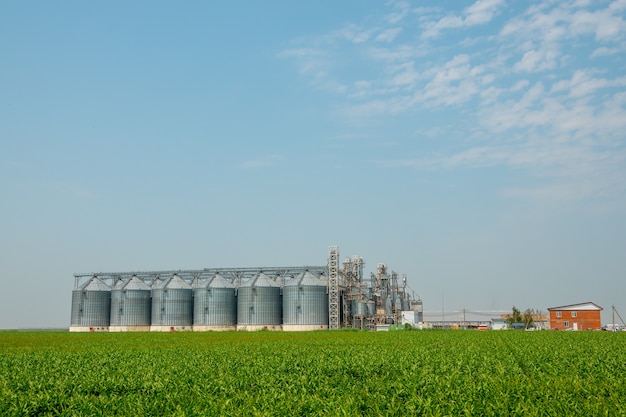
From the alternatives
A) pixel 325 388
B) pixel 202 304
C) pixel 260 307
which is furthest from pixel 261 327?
pixel 325 388

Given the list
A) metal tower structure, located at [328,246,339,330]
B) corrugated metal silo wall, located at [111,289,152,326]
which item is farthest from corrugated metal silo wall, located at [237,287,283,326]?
corrugated metal silo wall, located at [111,289,152,326]

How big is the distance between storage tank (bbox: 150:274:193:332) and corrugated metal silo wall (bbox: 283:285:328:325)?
21.5m

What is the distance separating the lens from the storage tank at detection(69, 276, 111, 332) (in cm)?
12406

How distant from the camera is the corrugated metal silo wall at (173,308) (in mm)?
117562

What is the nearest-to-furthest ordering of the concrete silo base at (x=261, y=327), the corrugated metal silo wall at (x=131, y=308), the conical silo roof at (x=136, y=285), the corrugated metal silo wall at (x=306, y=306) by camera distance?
1. the corrugated metal silo wall at (x=306, y=306)
2. the concrete silo base at (x=261, y=327)
3. the corrugated metal silo wall at (x=131, y=308)
4. the conical silo roof at (x=136, y=285)

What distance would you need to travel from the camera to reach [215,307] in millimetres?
115125

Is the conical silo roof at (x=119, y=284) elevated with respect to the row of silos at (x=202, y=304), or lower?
elevated

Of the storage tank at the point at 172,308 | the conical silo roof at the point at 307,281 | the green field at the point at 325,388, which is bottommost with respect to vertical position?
the green field at the point at 325,388

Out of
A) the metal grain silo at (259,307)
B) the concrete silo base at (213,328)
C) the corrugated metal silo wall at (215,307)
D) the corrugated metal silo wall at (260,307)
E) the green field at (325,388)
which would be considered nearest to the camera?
the green field at (325,388)

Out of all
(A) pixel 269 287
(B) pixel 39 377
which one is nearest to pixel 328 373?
(B) pixel 39 377

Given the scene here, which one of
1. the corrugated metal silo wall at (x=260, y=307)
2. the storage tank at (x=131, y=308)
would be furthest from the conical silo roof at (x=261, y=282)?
the storage tank at (x=131, y=308)

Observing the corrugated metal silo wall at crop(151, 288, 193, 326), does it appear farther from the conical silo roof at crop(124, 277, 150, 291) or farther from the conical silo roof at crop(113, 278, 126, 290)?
the conical silo roof at crop(113, 278, 126, 290)

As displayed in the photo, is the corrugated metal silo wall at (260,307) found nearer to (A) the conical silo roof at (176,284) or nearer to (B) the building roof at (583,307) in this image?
(A) the conical silo roof at (176,284)

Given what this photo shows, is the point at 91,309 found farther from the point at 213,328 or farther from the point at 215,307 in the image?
the point at 213,328
